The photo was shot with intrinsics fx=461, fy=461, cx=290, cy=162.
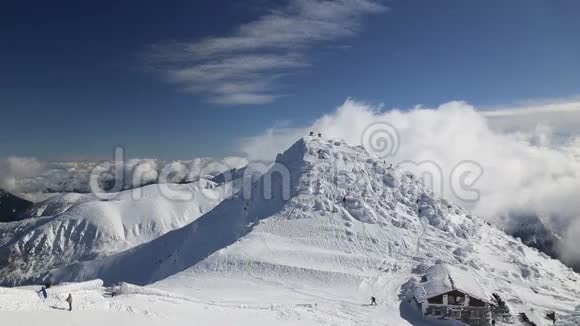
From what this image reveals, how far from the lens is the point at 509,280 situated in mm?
67375

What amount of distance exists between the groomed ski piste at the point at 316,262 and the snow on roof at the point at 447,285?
A: 1.43 metres

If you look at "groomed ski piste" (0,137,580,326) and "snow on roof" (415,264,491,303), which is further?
"snow on roof" (415,264,491,303)

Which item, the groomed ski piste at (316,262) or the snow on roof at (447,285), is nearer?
the groomed ski piste at (316,262)

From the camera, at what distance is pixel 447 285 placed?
2025 inches

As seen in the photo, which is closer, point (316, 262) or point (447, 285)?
point (447, 285)

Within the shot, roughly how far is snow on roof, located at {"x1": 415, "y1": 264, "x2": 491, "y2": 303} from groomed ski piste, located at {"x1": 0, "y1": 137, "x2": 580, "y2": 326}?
1426mm

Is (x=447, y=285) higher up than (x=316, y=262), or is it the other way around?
(x=316, y=262)

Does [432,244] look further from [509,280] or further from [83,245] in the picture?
[83,245]

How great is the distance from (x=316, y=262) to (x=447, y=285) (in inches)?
729

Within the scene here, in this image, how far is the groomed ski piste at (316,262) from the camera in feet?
122

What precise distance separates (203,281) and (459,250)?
1556 inches

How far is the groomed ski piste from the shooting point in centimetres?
3716

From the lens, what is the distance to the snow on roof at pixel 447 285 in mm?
50781

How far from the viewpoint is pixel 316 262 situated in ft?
209
